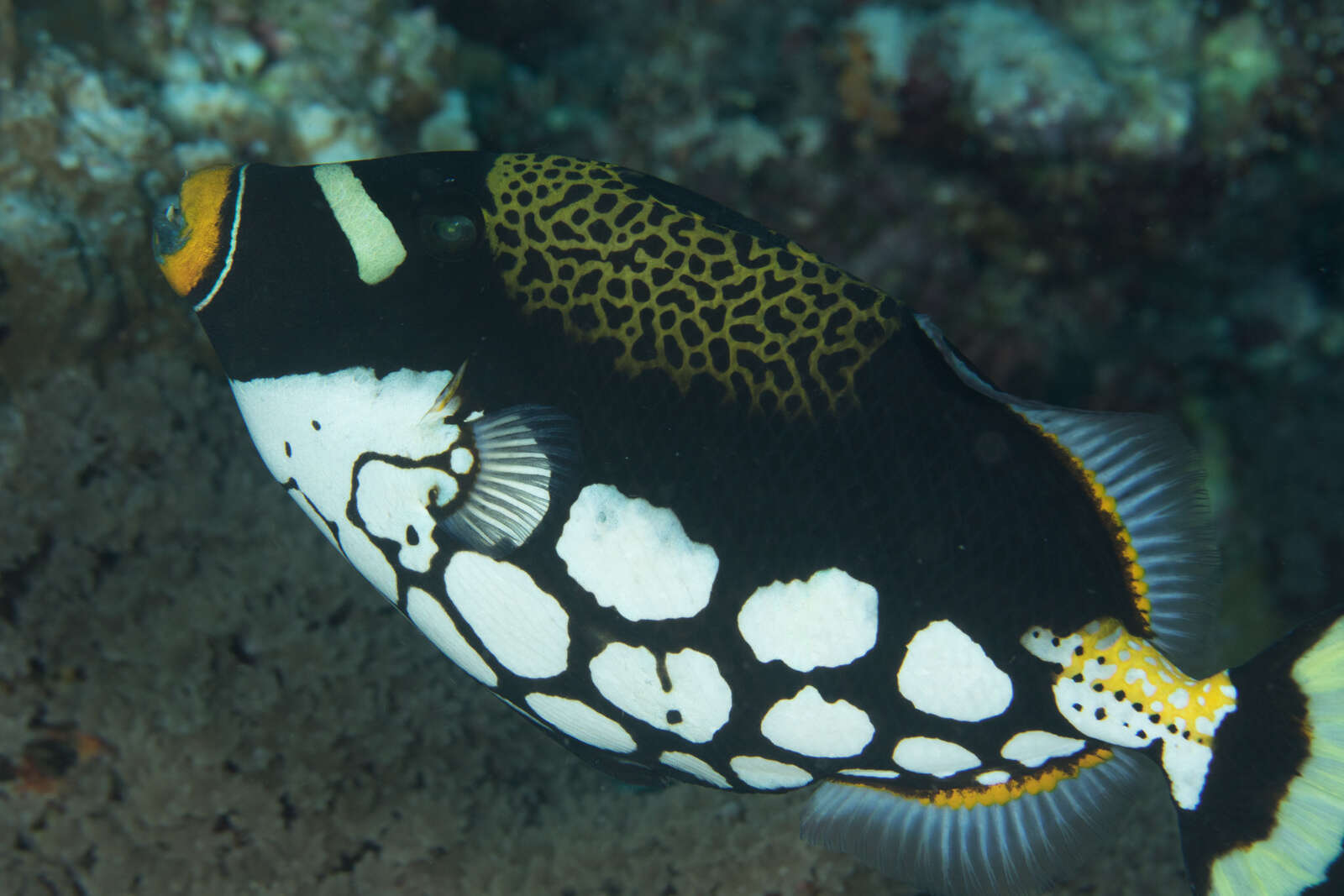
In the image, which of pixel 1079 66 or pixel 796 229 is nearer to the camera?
pixel 1079 66

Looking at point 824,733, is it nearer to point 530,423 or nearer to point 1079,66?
point 530,423

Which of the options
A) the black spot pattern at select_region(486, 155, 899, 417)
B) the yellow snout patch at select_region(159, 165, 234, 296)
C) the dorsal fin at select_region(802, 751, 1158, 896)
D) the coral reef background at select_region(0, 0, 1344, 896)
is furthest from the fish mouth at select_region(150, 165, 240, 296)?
the dorsal fin at select_region(802, 751, 1158, 896)

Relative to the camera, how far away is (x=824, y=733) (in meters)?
1.79

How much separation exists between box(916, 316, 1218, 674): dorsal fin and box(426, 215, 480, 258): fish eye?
897 mm

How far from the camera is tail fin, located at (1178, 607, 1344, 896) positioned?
158 cm

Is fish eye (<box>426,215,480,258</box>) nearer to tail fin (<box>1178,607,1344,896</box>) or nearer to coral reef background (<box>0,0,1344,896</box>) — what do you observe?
coral reef background (<box>0,0,1344,896</box>)

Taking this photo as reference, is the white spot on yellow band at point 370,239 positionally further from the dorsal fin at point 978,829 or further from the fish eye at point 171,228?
the dorsal fin at point 978,829

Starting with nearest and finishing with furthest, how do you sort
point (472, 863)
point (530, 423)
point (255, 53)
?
point (530, 423), point (472, 863), point (255, 53)

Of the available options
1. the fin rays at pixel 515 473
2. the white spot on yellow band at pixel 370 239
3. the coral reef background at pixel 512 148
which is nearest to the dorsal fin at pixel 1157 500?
the coral reef background at pixel 512 148

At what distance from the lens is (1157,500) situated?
1.66m

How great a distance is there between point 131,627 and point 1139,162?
4.28 meters

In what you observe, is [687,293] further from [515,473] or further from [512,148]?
[512,148]

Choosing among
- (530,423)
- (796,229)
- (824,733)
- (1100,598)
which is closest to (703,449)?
(530,423)

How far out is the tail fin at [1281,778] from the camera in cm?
158
